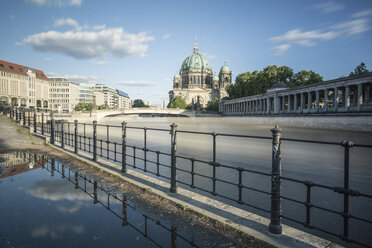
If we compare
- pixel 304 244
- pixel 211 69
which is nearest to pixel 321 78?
pixel 304 244

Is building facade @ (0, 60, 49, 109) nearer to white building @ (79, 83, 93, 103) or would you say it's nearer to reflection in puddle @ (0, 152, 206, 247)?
white building @ (79, 83, 93, 103)

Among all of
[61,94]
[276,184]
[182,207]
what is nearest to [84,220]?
[182,207]

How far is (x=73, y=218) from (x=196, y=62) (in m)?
163

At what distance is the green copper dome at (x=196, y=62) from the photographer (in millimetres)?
161050

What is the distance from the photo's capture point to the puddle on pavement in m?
3.90

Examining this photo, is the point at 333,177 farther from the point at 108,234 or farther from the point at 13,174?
the point at 13,174

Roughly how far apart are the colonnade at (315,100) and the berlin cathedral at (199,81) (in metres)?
44.2

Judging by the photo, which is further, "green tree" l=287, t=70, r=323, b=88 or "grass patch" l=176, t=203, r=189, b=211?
"green tree" l=287, t=70, r=323, b=88

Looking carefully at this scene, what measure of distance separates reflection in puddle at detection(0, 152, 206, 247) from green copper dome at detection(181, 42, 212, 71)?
512ft

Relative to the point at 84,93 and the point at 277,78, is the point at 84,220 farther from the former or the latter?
the point at 84,93

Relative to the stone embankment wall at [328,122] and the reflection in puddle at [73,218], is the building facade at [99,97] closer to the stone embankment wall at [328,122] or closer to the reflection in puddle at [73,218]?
the stone embankment wall at [328,122]

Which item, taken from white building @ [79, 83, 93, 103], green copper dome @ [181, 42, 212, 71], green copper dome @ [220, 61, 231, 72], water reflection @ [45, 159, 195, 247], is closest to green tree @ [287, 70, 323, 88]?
water reflection @ [45, 159, 195, 247]

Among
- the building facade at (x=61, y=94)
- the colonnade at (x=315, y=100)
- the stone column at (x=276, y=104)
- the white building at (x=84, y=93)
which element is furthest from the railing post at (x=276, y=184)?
the white building at (x=84, y=93)

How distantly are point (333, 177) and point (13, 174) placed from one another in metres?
12.4
